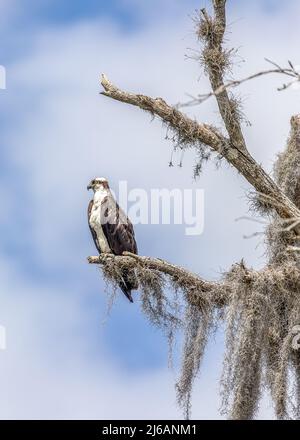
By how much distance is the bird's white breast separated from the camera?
16.2m

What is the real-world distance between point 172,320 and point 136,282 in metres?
0.50

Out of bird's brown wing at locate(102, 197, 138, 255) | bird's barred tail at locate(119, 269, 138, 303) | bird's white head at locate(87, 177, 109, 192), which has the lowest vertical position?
bird's barred tail at locate(119, 269, 138, 303)

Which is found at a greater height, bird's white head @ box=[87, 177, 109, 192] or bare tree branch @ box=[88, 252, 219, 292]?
bird's white head @ box=[87, 177, 109, 192]

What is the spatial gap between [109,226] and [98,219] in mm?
249

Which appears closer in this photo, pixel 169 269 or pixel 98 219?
pixel 169 269

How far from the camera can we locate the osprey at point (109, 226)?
16094mm

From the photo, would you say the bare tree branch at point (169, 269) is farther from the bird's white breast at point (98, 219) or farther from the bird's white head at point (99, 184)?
the bird's white head at point (99, 184)

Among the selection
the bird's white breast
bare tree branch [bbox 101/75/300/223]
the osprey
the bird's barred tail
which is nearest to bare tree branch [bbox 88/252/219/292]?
the bird's barred tail

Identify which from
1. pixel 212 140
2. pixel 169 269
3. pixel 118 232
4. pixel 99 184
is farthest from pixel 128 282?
pixel 99 184

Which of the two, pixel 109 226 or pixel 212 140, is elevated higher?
pixel 212 140

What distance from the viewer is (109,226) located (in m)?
16.2

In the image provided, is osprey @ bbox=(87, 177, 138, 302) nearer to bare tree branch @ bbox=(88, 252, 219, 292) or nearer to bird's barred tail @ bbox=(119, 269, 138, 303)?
bird's barred tail @ bbox=(119, 269, 138, 303)

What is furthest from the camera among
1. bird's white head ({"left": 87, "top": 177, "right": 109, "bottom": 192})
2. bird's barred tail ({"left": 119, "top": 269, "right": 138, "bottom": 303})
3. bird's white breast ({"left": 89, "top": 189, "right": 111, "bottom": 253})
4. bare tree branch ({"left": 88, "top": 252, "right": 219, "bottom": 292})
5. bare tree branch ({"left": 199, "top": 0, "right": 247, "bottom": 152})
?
bird's white head ({"left": 87, "top": 177, "right": 109, "bottom": 192})

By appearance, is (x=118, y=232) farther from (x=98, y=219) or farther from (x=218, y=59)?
(x=218, y=59)
